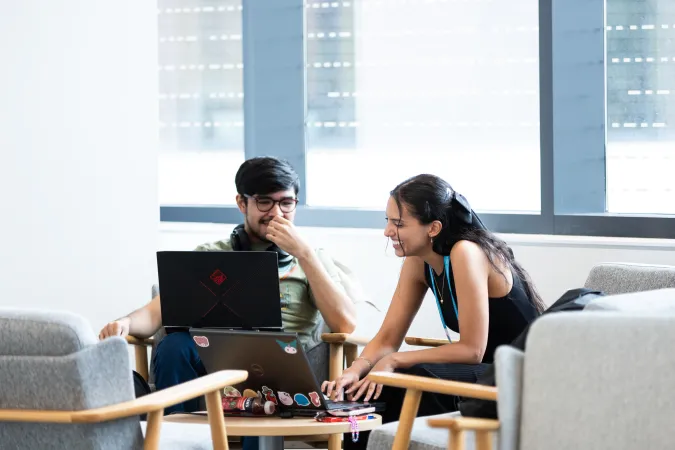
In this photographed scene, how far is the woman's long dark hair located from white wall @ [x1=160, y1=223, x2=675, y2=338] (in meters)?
0.96

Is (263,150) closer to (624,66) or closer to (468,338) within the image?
(624,66)

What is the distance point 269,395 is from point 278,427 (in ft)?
0.64

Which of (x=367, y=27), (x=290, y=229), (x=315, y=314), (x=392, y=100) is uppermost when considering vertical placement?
(x=367, y=27)

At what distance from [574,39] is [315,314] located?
1.65 meters

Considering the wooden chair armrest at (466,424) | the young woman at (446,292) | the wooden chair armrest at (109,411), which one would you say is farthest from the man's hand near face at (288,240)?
the wooden chair armrest at (466,424)

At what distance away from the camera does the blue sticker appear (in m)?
3.09

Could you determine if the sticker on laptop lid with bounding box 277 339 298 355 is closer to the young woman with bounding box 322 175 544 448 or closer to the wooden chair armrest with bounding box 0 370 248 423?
the wooden chair armrest with bounding box 0 370 248 423

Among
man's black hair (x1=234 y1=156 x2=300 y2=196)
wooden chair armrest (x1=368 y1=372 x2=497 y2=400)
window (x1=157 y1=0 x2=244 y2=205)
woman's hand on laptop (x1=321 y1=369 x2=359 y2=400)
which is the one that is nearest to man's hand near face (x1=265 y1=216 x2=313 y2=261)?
man's black hair (x1=234 y1=156 x2=300 y2=196)

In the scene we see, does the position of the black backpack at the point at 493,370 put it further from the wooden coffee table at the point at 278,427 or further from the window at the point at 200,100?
the window at the point at 200,100

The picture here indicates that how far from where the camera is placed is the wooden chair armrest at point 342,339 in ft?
12.8

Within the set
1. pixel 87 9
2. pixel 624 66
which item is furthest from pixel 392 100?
pixel 87 9

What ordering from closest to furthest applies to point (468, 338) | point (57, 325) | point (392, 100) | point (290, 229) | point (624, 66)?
point (57, 325) < point (468, 338) < point (290, 229) < point (624, 66) < point (392, 100)

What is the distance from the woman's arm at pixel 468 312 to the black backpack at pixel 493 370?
47cm

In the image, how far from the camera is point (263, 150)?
217 inches
